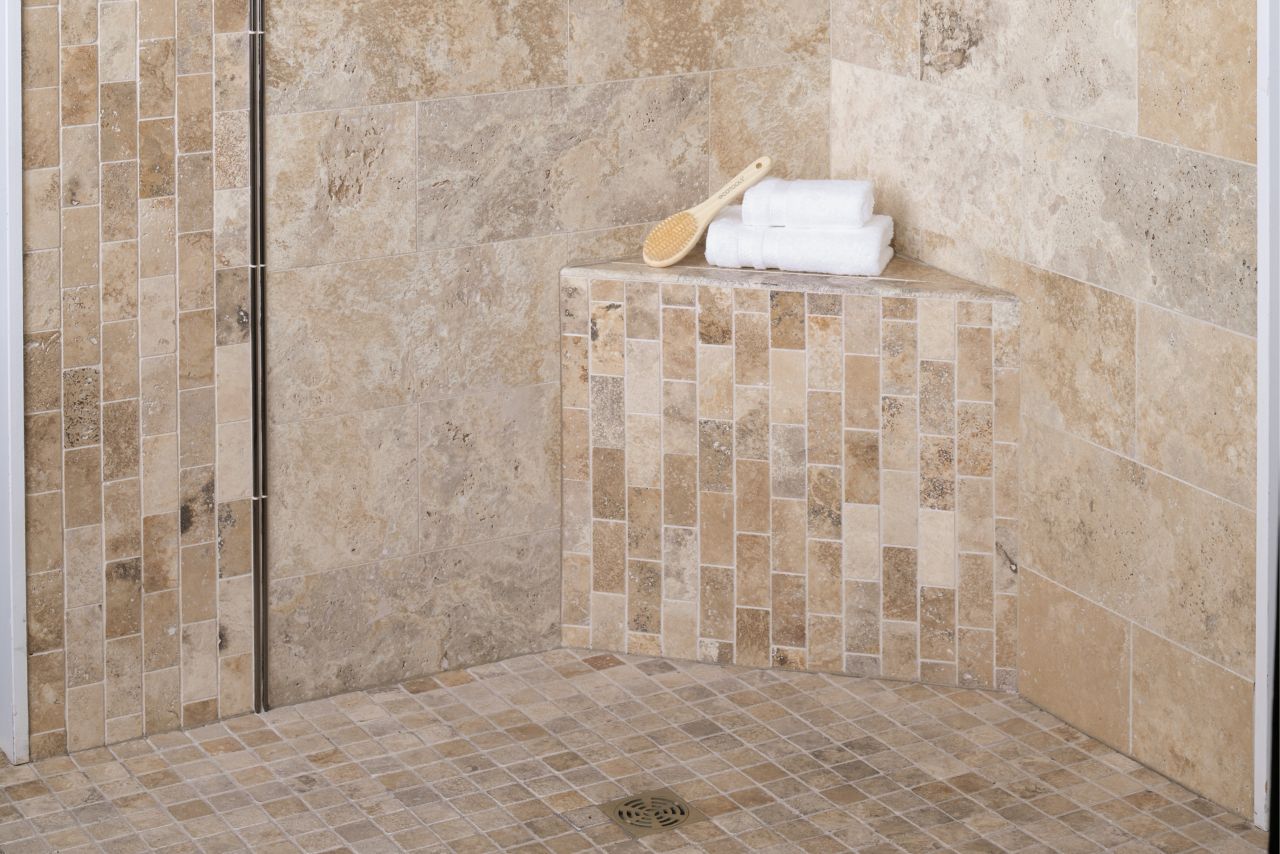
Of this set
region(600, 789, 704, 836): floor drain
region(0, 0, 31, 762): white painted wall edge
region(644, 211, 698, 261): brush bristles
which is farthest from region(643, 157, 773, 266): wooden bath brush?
region(0, 0, 31, 762): white painted wall edge

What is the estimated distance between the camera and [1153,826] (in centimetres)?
297

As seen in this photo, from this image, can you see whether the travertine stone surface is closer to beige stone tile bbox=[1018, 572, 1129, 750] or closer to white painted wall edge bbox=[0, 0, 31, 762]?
beige stone tile bbox=[1018, 572, 1129, 750]

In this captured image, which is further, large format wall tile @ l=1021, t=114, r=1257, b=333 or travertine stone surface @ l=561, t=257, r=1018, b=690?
travertine stone surface @ l=561, t=257, r=1018, b=690

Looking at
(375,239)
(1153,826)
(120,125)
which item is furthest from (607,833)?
(120,125)

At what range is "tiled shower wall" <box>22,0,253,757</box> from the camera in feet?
9.99

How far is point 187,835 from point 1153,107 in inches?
74.2

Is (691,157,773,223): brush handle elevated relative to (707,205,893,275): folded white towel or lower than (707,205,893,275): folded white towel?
elevated

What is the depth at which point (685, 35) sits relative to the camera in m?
3.54

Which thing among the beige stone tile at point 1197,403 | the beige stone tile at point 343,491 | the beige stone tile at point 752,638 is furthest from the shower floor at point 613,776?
the beige stone tile at point 1197,403

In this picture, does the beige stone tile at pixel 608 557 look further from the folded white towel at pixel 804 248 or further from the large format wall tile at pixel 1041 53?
the large format wall tile at pixel 1041 53

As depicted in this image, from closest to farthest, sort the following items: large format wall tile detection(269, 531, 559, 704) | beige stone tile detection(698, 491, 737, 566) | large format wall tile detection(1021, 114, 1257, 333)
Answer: large format wall tile detection(1021, 114, 1257, 333) < large format wall tile detection(269, 531, 559, 704) < beige stone tile detection(698, 491, 737, 566)

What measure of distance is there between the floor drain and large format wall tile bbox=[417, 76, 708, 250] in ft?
3.43

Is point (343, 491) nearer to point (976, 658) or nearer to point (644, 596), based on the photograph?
point (644, 596)

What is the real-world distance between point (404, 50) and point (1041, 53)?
3.57 feet
